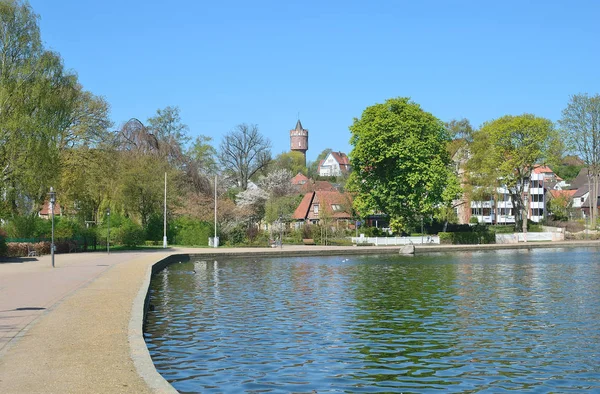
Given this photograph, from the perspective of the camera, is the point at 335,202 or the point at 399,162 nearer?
the point at 399,162

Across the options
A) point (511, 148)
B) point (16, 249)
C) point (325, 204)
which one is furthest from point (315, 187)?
A: point (16, 249)

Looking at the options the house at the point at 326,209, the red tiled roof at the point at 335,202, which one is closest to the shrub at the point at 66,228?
the house at the point at 326,209

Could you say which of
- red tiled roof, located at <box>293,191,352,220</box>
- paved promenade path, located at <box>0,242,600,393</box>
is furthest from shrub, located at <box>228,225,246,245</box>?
paved promenade path, located at <box>0,242,600,393</box>

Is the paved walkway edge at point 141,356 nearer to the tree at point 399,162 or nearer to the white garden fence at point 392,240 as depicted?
the tree at point 399,162

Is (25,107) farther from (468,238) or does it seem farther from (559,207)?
(559,207)

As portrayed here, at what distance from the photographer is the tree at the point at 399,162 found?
67.6 meters

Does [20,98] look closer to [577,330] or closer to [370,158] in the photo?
[370,158]

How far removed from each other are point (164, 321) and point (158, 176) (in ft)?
157

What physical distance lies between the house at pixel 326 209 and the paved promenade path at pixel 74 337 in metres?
→ 52.0

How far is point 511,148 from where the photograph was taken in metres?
80.9

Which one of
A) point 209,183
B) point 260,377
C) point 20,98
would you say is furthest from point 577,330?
point 209,183

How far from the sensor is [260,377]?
40.9ft

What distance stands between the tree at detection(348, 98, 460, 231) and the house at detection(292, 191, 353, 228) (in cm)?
709

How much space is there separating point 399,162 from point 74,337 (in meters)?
56.8
